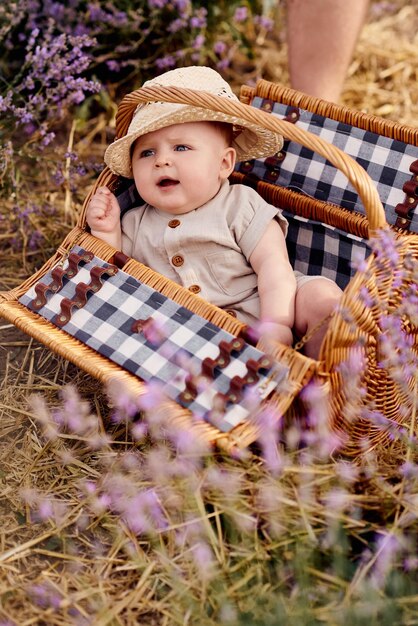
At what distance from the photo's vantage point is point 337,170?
2.42 metres

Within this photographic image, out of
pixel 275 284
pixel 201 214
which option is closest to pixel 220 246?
pixel 201 214

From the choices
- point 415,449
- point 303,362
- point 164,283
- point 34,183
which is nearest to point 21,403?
point 164,283

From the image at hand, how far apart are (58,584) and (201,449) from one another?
1.37ft

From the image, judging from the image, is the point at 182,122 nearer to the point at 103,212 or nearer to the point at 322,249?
the point at 103,212

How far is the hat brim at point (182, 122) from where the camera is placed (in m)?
2.09

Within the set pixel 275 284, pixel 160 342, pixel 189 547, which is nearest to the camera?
pixel 189 547

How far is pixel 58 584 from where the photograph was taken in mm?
1679

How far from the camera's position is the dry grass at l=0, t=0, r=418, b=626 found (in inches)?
61.6

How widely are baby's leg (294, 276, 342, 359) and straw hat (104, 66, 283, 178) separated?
47 cm

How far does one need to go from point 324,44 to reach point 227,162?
1088 mm

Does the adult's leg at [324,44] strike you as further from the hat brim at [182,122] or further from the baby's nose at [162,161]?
the baby's nose at [162,161]

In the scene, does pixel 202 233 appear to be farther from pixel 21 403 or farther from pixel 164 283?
pixel 21 403

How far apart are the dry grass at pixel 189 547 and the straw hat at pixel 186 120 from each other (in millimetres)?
770

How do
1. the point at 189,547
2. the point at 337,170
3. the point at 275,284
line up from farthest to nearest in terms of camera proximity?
1. the point at 337,170
2. the point at 275,284
3. the point at 189,547
